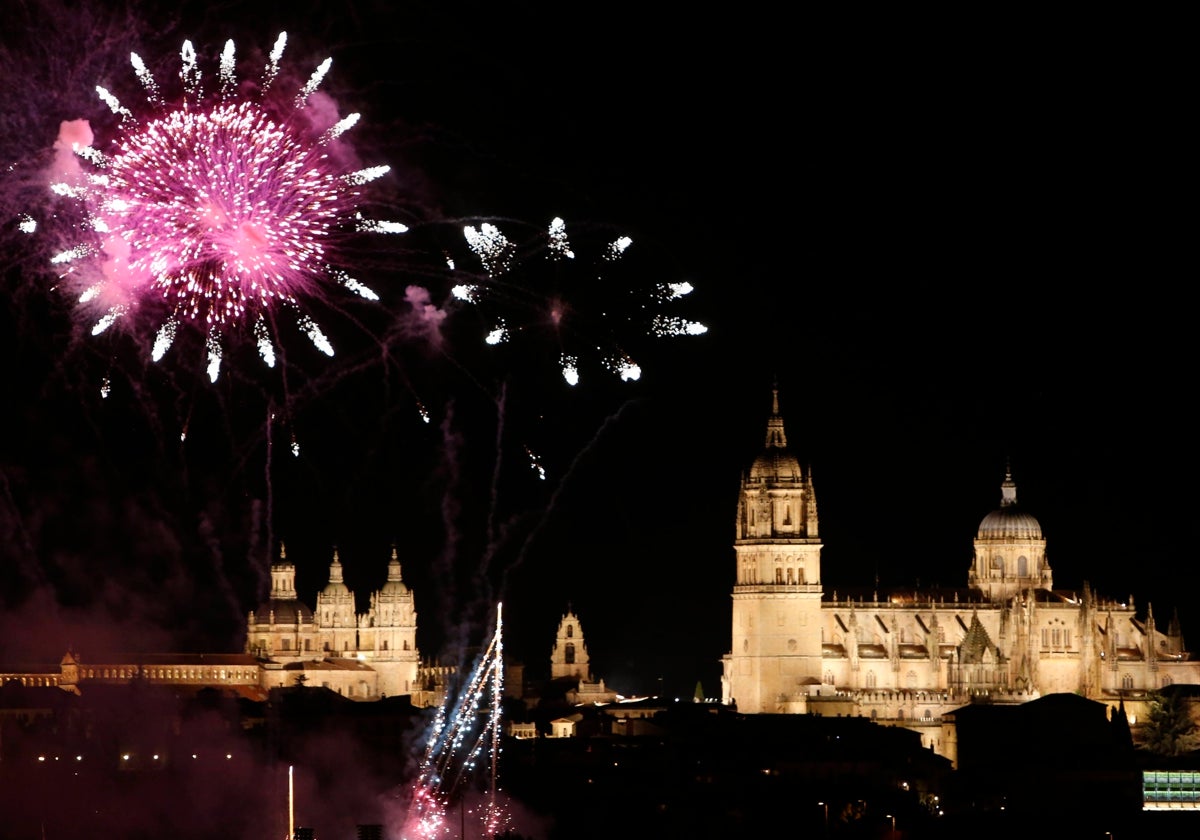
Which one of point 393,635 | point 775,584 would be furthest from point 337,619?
point 775,584

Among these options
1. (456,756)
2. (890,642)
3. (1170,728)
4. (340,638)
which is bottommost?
(456,756)

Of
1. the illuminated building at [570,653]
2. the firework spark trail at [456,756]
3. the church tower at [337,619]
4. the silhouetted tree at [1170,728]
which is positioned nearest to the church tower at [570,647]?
the illuminated building at [570,653]

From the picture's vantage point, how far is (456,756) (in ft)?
329

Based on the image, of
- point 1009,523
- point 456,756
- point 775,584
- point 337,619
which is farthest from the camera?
point 337,619

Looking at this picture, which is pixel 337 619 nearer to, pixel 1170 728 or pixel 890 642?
pixel 890 642

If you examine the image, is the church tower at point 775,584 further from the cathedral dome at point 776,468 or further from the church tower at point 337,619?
the church tower at point 337,619

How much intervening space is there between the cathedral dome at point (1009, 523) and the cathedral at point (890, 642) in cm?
447

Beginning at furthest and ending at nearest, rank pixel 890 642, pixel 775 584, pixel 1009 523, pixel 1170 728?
pixel 1009 523 → pixel 890 642 → pixel 775 584 → pixel 1170 728

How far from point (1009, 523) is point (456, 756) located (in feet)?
122

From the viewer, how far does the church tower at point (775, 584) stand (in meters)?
119

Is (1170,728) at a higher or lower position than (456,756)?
higher

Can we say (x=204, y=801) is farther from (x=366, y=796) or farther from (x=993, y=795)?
(x=993, y=795)

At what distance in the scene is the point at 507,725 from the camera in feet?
394

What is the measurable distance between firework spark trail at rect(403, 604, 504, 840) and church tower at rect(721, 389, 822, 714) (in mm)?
10867
